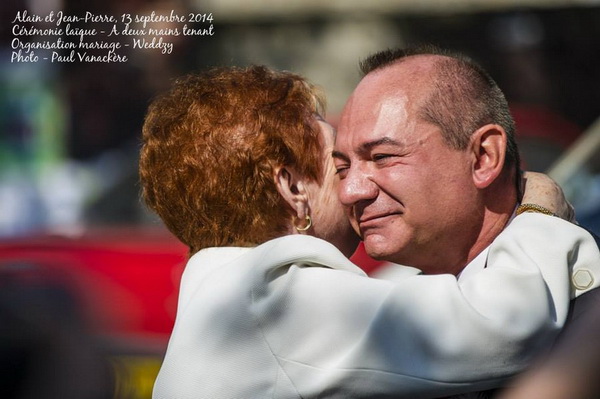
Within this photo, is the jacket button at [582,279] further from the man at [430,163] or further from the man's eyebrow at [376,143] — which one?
the man's eyebrow at [376,143]

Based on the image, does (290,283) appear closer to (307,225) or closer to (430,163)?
(307,225)

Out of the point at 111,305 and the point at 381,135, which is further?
the point at 111,305

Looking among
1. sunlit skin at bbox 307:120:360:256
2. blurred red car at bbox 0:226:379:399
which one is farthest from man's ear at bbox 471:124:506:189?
blurred red car at bbox 0:226:379:399

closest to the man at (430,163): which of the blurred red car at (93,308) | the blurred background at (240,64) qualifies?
the blurred red car at (93,308)

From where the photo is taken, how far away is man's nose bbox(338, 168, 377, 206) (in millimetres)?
2693

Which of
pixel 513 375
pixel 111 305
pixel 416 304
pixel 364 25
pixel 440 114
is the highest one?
pixel 364 25

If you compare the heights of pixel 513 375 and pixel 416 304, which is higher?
pixel 416 304

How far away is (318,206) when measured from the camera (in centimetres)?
281

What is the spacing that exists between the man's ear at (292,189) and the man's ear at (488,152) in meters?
0.46

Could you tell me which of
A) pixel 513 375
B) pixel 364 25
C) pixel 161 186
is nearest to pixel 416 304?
pixel 513 375

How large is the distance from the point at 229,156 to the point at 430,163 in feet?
1.71

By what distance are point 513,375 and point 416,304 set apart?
268 millimetres

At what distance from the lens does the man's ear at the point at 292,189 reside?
8.94 ft

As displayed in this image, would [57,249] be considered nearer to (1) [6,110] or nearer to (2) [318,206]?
(2) [318,206]
